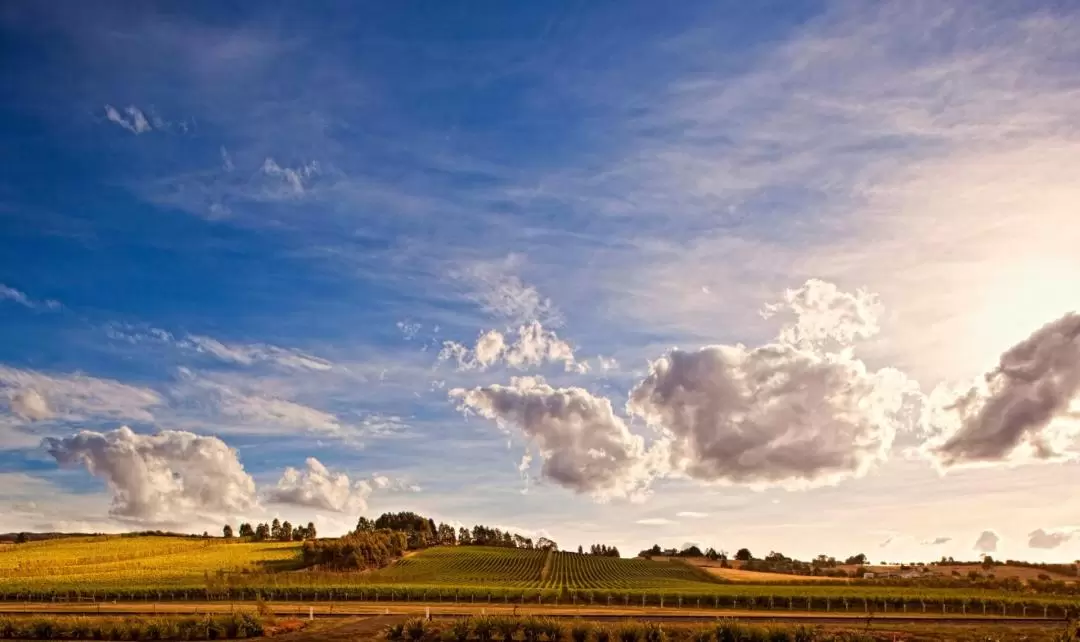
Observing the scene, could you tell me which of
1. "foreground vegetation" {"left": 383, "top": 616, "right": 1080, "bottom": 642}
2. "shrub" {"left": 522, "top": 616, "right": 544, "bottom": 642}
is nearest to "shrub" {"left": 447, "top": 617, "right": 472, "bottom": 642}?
"foreground vegetation" {"left": 383, "top": 616, "right": 1080, "bottom": 642}

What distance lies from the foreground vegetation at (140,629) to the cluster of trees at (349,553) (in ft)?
216

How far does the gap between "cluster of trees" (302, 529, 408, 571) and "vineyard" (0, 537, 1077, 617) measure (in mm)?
2509

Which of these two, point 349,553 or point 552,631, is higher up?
point 349,553

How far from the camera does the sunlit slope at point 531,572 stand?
315ft

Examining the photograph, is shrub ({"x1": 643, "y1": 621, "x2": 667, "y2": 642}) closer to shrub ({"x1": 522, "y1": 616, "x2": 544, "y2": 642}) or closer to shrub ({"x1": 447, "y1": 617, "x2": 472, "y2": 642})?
shrub ({"x1": 522, "y1": 616, "x2": 544, "y2": 642})

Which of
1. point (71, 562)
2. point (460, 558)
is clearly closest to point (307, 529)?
point (460, 558)

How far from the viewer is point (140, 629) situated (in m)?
47.9

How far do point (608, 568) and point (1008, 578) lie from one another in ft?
174

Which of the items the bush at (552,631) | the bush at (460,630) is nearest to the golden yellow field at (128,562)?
the bush at (460,630)

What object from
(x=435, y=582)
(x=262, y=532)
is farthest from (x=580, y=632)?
(x=262, y=532)

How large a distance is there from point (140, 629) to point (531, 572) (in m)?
71.3

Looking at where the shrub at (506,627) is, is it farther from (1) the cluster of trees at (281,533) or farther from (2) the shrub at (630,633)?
(1) the cluster of trees at (281,533)

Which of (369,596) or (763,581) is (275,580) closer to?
(369,596)

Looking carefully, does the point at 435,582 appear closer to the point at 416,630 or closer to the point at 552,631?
the point at 416,630
